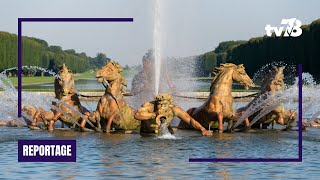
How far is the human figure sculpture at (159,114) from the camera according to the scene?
786 inches

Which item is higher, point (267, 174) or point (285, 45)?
point (285, 45)

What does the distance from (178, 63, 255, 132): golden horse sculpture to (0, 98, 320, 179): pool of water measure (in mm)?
678

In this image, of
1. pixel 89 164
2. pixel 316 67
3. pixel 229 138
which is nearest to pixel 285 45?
pixel 316 67

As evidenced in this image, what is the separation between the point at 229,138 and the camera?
19922mm

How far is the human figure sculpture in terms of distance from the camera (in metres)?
20.0

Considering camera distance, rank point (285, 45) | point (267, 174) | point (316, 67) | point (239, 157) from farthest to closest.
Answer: point (285, 45)
point (316, 67)
point (239, 157)
point (267, 174)

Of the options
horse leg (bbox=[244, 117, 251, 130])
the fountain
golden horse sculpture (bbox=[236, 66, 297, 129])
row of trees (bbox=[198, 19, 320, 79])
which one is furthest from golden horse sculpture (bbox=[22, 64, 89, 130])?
row of trees (bbox=[198, 19, 320, 79])

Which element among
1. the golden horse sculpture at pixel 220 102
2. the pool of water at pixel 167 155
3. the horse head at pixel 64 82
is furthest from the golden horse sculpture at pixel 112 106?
the golden horse sculpture at pixel 220 102

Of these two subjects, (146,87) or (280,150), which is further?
(146,87)

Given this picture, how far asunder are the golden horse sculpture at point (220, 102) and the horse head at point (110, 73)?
224cm

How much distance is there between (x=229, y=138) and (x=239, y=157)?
3786 millimetres

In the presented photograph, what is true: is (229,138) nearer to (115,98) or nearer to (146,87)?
(115,98)

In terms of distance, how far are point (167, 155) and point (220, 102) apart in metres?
5.75

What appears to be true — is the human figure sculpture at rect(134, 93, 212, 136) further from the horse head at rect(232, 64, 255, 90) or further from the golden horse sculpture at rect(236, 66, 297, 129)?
the golden horse sculpture at rect(236, 66, 297, 129)
